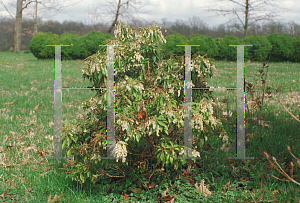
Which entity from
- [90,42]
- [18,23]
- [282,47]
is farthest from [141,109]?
[18,23]

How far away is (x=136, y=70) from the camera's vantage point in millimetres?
2600

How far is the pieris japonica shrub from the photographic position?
224cm

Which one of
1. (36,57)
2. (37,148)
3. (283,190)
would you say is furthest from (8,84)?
(36,57)

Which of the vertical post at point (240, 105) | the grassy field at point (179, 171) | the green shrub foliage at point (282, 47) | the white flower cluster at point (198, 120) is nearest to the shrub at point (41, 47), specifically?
the grassy field at point (179, 171)

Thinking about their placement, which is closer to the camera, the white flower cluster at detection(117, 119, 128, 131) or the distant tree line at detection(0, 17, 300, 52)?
the white flower cluster at detection(117, 119, 128, 131)

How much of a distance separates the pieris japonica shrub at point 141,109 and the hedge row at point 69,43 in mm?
15023

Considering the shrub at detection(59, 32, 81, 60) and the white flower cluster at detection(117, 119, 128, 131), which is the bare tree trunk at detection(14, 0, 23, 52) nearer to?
the shrub at detection(59, 32, 81, 60)

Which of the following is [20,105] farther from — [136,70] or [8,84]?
[136,70]

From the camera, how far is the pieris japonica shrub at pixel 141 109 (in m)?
2.24

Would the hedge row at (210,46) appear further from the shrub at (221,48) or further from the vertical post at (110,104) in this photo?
the vertical post at (110,104)

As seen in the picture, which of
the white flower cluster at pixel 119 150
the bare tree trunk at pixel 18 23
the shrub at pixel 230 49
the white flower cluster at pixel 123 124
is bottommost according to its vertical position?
the white flower cluster at pixel 119 150

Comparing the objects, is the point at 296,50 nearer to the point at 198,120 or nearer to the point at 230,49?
the point at 230,49

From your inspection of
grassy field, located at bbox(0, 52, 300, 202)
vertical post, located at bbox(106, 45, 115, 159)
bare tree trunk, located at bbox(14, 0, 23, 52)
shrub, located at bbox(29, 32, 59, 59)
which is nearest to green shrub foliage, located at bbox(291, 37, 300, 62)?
grassy field, located at bbox(0, 52, 300, 202)

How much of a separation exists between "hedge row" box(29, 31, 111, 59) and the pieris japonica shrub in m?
15.0
